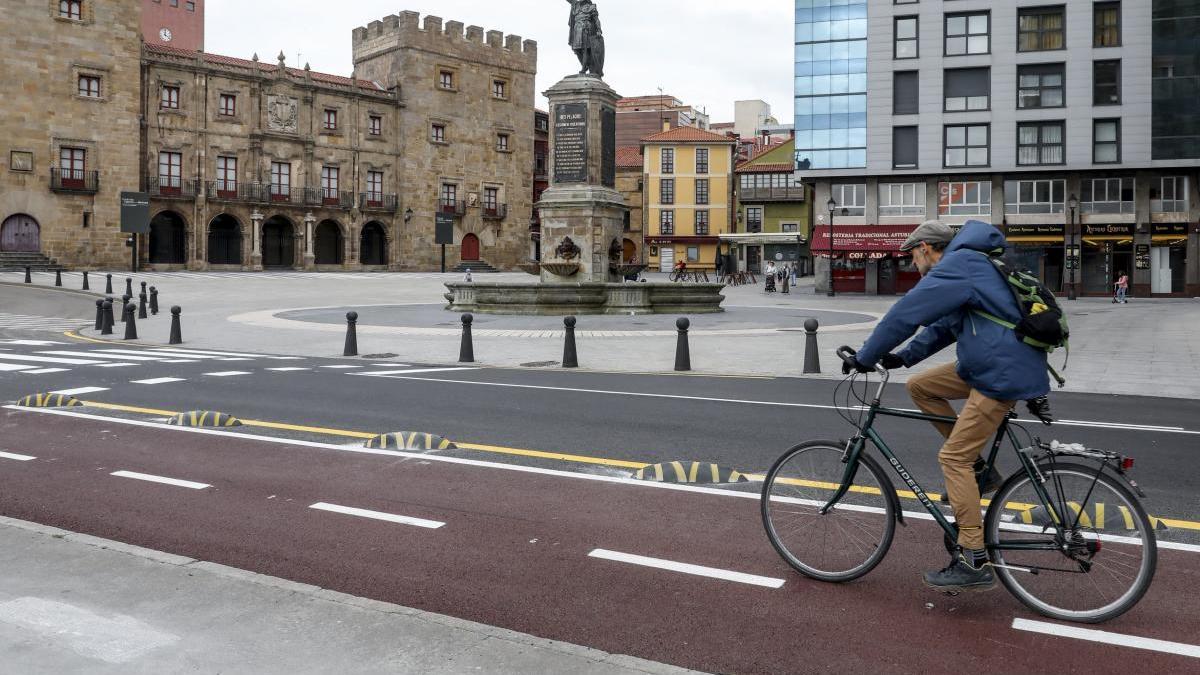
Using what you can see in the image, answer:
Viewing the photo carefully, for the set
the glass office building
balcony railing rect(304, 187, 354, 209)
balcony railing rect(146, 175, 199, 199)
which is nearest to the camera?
the glass office building

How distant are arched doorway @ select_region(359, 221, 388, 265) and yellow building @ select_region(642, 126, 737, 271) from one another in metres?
23.0

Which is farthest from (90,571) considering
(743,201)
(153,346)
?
(743,201)

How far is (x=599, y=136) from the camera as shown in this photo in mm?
27625

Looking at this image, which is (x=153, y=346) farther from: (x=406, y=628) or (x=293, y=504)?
(x=406, y=628)

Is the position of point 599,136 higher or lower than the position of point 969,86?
lower

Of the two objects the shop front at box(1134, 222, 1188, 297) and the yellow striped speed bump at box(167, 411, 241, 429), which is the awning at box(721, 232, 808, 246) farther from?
the yellow striped speed bump at box(167, 411, 241, 429)

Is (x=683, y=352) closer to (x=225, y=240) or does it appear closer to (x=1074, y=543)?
(x=1074, y=543)

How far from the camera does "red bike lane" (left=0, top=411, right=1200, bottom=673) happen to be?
4105 millimetres

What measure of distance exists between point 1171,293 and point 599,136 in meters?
33.6

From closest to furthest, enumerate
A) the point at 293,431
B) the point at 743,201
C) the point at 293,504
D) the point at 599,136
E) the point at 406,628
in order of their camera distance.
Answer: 1. the point at 406,628
2. the point at 293,504
3. the point at 293,431
4. the point at 599,136
5. the point at 743,201

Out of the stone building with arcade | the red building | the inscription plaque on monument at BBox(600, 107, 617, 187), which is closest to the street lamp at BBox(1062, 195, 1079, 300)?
the inscription plaque on monument at BBox(600, 107, 617, 187)

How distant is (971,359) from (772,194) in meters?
76.6

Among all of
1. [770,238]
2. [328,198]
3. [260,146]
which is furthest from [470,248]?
[770,238]

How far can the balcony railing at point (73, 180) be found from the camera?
178 feet
